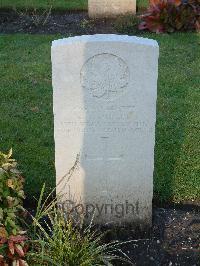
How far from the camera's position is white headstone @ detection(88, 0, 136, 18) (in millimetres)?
10789

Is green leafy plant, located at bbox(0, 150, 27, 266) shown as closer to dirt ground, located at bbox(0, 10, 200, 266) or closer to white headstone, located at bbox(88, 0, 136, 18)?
dirt ground, located at bbox(0, 10, 200, 266)

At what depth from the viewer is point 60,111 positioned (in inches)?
163

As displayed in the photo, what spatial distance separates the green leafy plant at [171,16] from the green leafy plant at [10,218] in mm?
6383

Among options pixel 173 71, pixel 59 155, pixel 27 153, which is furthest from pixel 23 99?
pixel 59 155

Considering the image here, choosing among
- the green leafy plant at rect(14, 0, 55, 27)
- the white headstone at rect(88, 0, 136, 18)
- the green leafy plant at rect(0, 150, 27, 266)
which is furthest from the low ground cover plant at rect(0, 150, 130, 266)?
the white headstone at rect(88, 0, 136, 18)

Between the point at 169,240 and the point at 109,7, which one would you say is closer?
the point at 169,240

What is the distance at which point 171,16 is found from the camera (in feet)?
32.7

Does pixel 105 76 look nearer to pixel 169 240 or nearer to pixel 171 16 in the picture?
pixel 169 240

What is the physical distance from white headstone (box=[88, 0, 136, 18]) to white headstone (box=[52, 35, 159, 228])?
6.96 m

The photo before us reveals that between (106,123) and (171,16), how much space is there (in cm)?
621

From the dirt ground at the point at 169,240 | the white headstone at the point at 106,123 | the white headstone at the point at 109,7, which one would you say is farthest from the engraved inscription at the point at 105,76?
the white headstone at the point at 109,7

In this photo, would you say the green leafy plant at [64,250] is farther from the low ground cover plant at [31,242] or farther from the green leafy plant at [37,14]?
the green leafy plant at [37,14]

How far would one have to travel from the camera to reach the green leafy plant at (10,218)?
11.8ft

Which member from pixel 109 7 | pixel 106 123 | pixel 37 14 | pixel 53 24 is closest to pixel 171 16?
pixel 109 7
